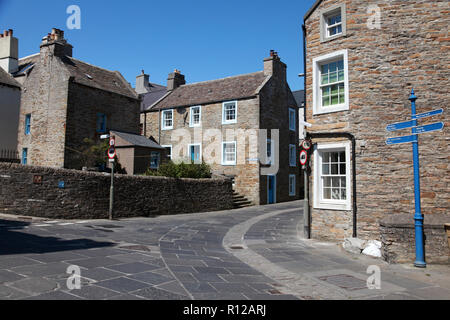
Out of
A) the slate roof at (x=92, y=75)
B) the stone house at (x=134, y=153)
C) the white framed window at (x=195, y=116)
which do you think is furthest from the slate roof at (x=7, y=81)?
the white framed window at (x=195, y=116)

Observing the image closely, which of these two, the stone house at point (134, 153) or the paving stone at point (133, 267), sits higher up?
the stone house at point (134, 153)

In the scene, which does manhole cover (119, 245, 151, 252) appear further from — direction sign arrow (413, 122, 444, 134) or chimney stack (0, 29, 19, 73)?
chimney stack (0, 29, 19, 73)

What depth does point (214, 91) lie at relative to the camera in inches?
1114

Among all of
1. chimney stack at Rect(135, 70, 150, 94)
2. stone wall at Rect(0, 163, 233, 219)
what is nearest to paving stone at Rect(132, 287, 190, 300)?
stone wall at Rect(0, 163, 233, 219)

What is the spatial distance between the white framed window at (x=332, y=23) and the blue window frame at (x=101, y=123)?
18.3m

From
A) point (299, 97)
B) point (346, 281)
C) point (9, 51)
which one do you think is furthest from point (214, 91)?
point (346, 281)

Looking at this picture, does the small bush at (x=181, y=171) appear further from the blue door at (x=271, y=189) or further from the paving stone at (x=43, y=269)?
the paving stone at (x=43, y=269)

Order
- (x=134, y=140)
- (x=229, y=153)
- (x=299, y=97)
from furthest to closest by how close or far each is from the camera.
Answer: (x=299, y=97)
(x=229, y=153)
(x=134, y=140)

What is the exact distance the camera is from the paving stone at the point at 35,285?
15.9 feet

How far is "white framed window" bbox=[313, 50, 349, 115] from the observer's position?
426 inches

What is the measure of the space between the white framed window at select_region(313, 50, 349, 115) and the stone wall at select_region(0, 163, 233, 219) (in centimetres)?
965

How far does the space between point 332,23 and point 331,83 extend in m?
2.12

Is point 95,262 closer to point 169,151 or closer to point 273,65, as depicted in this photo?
point 169,151

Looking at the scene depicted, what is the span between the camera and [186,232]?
39.7ft
